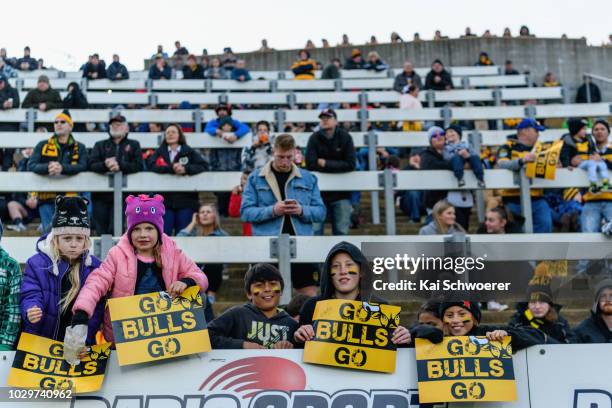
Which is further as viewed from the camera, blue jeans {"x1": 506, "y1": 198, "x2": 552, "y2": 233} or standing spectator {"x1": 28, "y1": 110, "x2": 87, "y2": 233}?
blue jeans {"x1": 506, "y1": 198, "x2": 552, "y2": 233}

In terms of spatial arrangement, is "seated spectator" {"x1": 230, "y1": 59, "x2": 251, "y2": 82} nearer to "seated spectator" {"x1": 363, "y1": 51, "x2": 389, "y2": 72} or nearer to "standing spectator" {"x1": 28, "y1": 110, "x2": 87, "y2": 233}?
"seated spectator" {"x1": 363, "y1": 51, "x2": 389, "y2": 72}

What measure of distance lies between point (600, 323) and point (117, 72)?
1475cm

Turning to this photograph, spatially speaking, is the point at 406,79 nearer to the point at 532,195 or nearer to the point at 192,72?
the point at 192,72

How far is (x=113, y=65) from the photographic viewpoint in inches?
747

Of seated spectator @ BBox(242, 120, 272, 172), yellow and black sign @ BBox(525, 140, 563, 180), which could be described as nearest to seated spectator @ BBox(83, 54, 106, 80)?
seated spectator @ BBox(242, 120, 272, 172)

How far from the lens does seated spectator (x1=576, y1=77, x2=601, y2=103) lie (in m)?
19.2

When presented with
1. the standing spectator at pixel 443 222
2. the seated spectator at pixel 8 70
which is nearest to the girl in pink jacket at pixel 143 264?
the standing spectator at pixel 443 222

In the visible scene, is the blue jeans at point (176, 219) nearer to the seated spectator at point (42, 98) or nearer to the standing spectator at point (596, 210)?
the standing spectator at point (596, 210)

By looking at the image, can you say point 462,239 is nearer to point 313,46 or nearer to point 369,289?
point 369,289

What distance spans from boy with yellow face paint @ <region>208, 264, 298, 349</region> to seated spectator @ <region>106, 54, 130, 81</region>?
46.5ft

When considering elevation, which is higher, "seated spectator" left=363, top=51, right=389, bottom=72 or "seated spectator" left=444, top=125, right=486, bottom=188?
"seated spectator" left=363, top=51, right=389, bottom=72

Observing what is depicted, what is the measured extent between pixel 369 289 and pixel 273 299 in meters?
0.58

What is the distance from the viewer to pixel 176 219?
29.0 ft

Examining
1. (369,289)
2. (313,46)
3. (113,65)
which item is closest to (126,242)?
(369,289)
